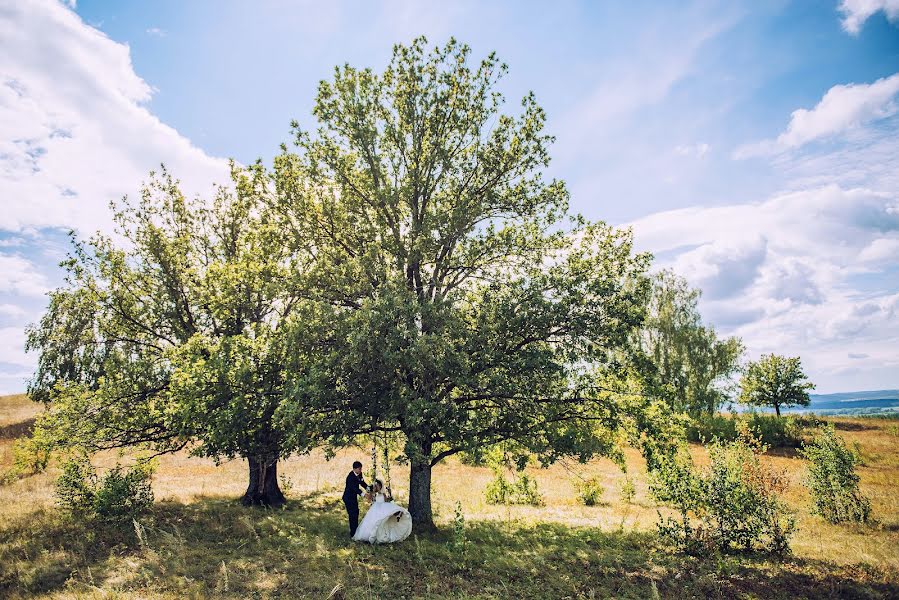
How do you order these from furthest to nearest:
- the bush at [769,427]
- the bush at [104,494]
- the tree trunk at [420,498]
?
the bush at [769,427]
the tree trunk at [420,498]
the bush at [104,494]

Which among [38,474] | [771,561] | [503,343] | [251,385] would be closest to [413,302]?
[503,343]

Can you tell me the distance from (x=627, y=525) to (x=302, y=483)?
17745 millimetres

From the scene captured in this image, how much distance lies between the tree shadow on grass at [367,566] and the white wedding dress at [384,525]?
0.41 meters

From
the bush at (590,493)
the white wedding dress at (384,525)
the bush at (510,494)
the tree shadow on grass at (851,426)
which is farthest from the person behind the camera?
the tree shadow on grass at (851,426)

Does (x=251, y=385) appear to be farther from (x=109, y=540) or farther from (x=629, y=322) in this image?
(x=629, y=322)

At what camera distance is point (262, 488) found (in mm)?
18188

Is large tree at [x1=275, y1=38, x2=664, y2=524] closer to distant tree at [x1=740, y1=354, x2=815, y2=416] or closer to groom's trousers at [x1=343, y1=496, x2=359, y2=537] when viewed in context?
groom's trousers at [x1=343, y1=496, x2=359, y2=537]

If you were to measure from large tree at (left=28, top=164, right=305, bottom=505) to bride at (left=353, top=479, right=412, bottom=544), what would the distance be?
3305mm

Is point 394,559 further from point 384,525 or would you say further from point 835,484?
point 835,484

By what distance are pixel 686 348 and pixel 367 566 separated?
146ft

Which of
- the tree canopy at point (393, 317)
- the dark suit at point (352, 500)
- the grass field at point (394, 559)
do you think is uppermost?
the tree canopy at point (393, 317)

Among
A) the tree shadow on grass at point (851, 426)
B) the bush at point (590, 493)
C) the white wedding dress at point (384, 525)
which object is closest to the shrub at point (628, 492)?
the bush at point (590, 493)

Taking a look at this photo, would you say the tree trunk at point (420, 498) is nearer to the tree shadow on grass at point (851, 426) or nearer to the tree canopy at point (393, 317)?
the tree canopy at point (393, 317)

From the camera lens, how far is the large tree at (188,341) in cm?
1346
